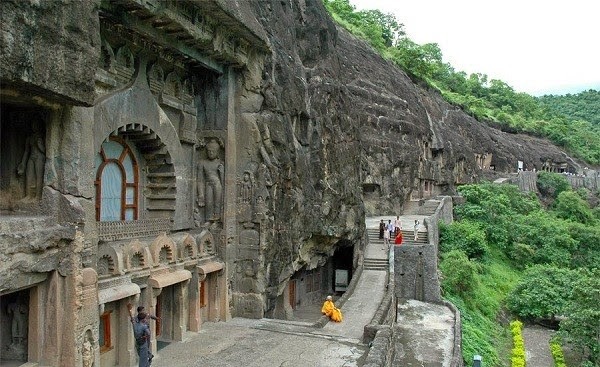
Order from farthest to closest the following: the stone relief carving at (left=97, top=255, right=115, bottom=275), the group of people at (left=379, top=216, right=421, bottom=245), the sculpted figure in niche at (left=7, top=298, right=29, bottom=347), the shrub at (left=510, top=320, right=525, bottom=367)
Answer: the group of people at (left=379, top=216, right=421, bottom=245) < the shrub at (left=510, top=320, right=525, bottom=367) < the stone relief carving at (left=97, top=255, right=115, bottom=275) < the sculpted figure in niche at (left=7, top=298, right=29, bottom=347)

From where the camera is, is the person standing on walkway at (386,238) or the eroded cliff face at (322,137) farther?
the person standing on walkway at (386,238)

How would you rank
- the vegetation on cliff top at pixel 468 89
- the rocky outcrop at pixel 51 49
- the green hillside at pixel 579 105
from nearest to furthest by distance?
1. the rocky outcrop at pixel 51 49
2. the vegetation on cliff top at pixel 468 89
3. the green hillside at pixel 579 105

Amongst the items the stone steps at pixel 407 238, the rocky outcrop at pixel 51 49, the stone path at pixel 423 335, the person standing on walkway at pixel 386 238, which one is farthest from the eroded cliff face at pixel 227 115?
the stone path at pixel 423 335

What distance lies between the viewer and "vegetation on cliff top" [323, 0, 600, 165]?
45.2 m

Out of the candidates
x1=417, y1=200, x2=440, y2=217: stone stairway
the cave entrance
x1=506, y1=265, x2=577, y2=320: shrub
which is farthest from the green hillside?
the cave entrance

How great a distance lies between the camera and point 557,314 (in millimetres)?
22766

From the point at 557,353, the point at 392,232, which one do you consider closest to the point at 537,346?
the point at 557,353

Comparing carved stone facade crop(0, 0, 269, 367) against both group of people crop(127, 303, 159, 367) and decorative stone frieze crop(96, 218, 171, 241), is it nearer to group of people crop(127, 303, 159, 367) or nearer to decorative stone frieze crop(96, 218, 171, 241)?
decorative stone frieze crop(96, 218, 171, 241)

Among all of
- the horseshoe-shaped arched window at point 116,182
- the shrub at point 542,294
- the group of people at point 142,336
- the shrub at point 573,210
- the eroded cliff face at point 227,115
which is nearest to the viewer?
the eroded cliff face at point 227,115

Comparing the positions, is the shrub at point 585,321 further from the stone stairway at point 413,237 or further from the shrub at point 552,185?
the shrub at point 552,185

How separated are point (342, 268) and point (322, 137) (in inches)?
309

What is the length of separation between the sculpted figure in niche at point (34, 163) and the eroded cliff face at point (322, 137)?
6.50m

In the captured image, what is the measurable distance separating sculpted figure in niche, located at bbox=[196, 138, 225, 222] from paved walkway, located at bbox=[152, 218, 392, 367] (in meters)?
2.86

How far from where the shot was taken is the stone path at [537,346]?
1944 centimetres
